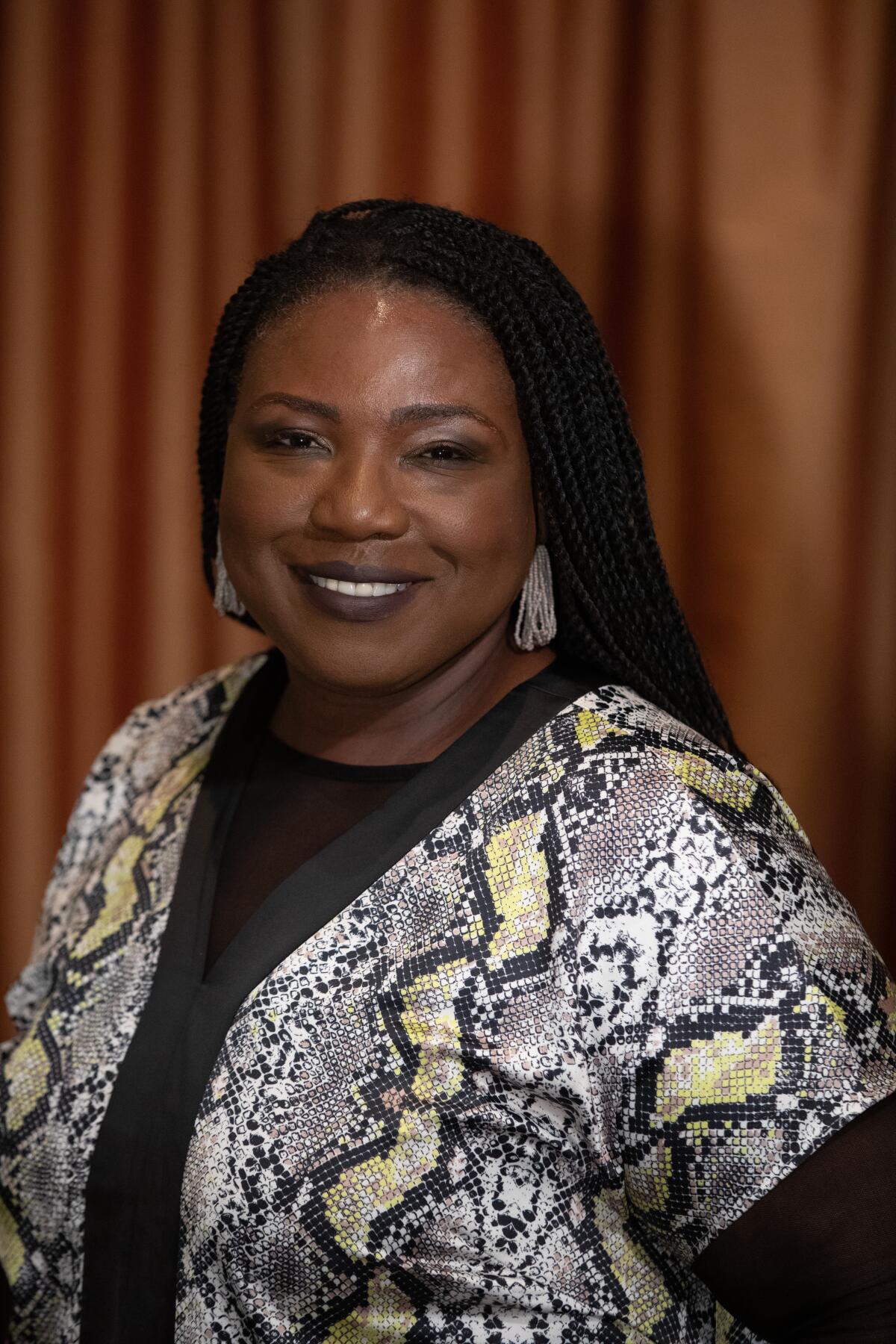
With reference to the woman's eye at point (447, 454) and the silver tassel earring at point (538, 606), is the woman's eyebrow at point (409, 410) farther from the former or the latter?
the silver tassel earring at point (538, 606)

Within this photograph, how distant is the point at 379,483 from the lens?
1.14m

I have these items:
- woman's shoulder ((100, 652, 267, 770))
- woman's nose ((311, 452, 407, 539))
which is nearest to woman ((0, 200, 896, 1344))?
woman's nose ((311, 452, 407, 539))

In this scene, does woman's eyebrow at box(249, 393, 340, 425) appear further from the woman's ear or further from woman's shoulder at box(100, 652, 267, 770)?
woman's shoulder at box(100, 652, 267, 770)

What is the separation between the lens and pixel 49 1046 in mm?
1290

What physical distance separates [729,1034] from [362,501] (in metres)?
0.55

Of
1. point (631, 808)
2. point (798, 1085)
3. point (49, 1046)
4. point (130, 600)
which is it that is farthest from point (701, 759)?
point (130, 600)

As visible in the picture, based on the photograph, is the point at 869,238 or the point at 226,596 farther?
the point at 869,238

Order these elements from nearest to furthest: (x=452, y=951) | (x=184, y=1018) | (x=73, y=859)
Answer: (x=452, y=951) < (x=184, y=1018) < (x=73, y=859)

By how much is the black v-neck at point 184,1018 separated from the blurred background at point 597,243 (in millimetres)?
514

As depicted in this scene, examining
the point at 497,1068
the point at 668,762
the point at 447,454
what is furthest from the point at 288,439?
the point at 497,1068

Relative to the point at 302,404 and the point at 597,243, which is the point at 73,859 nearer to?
the point at 302,404

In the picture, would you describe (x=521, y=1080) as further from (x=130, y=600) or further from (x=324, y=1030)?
(x=130, y=600)

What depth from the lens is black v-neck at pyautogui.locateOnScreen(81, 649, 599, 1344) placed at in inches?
44.9

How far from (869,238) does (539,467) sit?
24.8 inches
